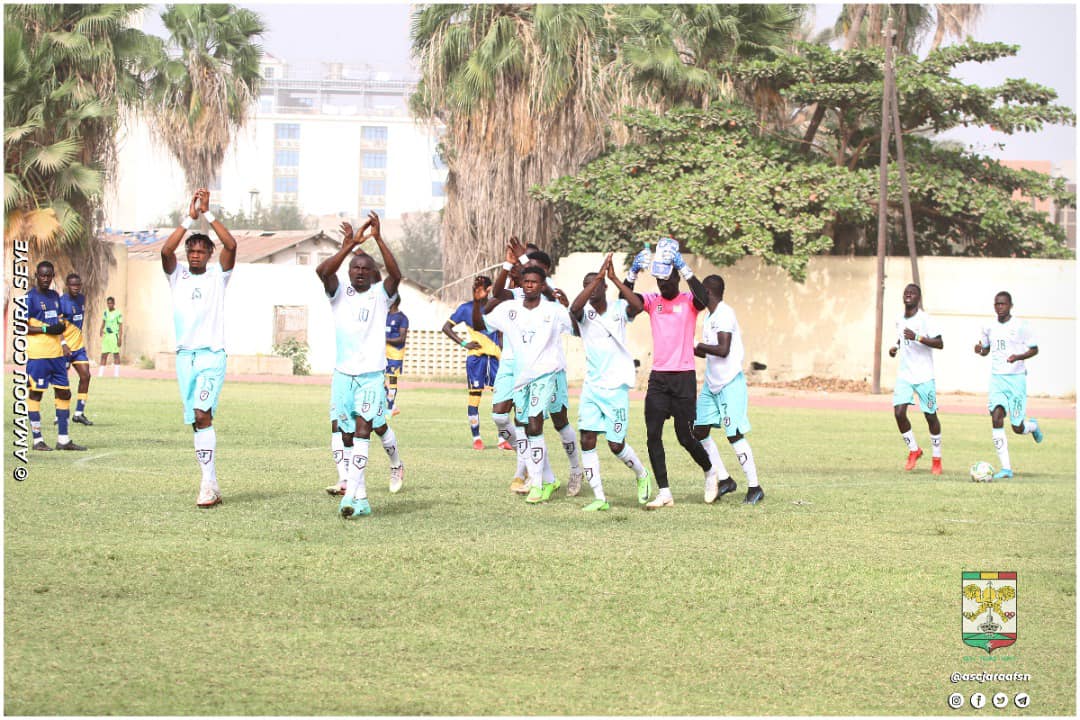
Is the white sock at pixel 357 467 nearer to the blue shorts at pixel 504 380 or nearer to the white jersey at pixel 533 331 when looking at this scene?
the white jersey at pixel 533 331

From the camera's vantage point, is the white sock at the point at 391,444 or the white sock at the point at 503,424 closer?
the white sock at the point at 391,444

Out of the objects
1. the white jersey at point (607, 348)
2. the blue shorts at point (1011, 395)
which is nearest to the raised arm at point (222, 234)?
the white jersey at point (607, 348)

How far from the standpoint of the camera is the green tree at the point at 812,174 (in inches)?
1390

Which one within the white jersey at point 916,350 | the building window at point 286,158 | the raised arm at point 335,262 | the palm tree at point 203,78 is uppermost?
the building window at point 286,158

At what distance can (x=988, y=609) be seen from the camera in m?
7.95

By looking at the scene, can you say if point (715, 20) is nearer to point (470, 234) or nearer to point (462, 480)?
point (470, 234)

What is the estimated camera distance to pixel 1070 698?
20.7 ft

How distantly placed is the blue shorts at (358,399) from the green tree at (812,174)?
2454 centimetres

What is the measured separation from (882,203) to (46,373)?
23.4 metres

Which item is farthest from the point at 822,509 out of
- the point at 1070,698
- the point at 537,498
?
the point at 1070,698

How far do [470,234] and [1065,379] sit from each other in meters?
16.4

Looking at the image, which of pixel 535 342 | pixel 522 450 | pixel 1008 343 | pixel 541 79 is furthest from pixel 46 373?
pixel 541 79

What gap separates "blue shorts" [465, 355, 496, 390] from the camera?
18.1m

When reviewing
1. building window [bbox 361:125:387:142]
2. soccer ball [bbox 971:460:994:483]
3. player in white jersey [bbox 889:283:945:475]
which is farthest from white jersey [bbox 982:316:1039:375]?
building window [bbox 361:125:387:142]
